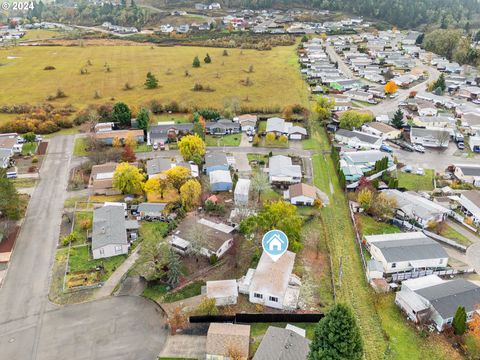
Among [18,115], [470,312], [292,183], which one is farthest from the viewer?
[18,115]

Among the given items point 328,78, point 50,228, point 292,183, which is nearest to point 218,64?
point 328,78

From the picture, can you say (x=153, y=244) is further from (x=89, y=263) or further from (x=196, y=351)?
(x=196, y=351)

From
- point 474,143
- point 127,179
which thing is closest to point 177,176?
point 127,179

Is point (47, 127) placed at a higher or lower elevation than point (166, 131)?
lower

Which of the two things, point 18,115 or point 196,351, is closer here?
point 196,351

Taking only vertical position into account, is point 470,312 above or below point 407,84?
above

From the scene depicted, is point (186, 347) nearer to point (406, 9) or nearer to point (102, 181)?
point (102, 181)

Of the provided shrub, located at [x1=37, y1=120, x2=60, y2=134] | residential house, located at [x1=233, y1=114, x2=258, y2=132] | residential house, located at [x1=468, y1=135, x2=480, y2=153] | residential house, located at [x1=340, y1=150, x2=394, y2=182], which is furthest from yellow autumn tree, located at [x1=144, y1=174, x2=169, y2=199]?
residential house, located at [x1=468, y1=135, x2=480, y2=153]

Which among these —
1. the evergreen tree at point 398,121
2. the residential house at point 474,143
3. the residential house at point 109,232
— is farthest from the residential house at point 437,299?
the evergreen tree at point 398,121
